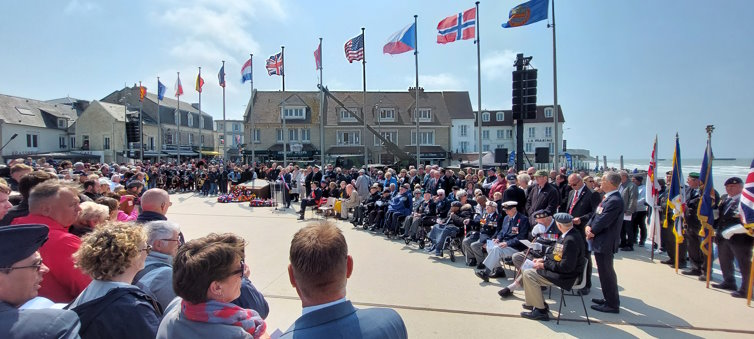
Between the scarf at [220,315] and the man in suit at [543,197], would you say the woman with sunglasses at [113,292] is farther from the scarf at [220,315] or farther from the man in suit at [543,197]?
the man in suit at [543,197]

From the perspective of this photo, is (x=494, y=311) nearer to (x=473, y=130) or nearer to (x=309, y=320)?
(x=309, y=320)

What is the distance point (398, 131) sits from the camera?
3844cm

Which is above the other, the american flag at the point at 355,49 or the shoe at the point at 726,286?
the american flag at the point at 355,49

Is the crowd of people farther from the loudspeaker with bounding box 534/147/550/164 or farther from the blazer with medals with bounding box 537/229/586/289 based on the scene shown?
the loudspeaker with bounding box 534/147/550/164

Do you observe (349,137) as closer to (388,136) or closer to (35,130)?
(388,136)

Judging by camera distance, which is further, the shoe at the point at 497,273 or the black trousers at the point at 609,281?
the shoe at the point at 497,273

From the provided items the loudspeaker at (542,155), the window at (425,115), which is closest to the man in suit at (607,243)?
the loudspeaker at (542,155)

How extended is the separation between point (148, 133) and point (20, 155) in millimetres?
11133

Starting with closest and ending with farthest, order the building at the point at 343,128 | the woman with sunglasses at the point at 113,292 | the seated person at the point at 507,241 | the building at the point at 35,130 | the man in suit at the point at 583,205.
Answer: the woman with sunglasses at the point at 113,292, the man in suit at the point at 583,205, the seated person at the point at 507,241, the building at the point at 35,130, the building at the point at 343,128

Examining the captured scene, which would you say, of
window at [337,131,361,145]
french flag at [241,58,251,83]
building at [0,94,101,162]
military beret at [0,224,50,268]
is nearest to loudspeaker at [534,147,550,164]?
military beret at [0,224,50,268]

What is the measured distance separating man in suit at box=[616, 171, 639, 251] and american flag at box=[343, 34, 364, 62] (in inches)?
526

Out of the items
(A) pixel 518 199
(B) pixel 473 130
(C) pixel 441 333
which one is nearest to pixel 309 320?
(C) pixel 441 333

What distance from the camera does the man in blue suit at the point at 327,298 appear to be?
4.78ft

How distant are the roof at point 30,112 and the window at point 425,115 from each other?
41337 millimetres
